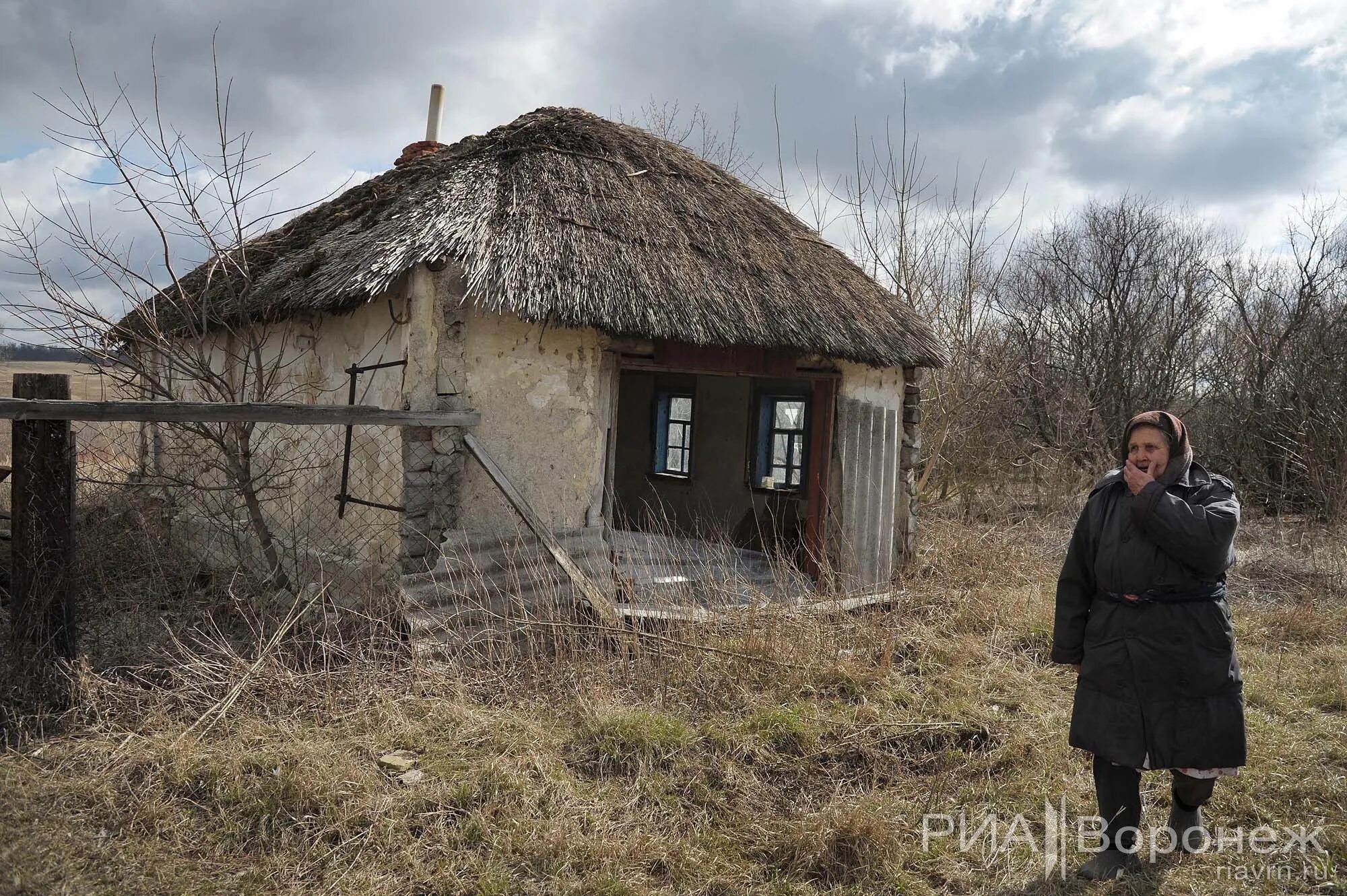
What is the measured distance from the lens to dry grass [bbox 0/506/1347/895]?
285 centimetres

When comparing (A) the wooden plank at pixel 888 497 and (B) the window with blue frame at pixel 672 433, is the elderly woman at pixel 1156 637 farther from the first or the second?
(B) the window with blue frame at pixel 672 433

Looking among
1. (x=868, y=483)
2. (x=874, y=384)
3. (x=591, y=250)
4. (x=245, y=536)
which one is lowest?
(x=245, y=536)

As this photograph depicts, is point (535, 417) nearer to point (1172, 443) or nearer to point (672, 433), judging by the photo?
point (1172, 443)

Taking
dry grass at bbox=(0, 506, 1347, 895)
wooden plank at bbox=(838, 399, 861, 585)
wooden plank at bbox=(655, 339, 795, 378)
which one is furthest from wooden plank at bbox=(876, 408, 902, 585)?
dry grass at bbox=(0, 506, 1347, 895)

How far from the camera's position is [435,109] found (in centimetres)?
787

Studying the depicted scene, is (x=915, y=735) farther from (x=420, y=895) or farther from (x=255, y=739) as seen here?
(x=255, y=739)

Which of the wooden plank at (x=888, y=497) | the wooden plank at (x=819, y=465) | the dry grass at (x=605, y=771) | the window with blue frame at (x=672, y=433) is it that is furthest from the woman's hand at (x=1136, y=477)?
the window with blue frame at (x=672, y=433)

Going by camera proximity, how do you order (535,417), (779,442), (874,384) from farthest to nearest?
(779,442) < (874,384) < (535,417)

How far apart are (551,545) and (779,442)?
15.0 ft

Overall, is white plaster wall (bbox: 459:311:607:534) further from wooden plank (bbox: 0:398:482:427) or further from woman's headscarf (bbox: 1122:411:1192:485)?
woman's headscarf (bbox: 1122:411:1192:485)

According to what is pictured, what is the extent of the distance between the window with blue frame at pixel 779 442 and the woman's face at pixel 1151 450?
19.6ft

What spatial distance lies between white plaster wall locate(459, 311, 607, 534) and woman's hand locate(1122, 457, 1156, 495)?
3.61 meters

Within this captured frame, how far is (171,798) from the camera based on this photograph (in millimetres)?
3051

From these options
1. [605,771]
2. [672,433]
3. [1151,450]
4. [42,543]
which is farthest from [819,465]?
[42,543]
